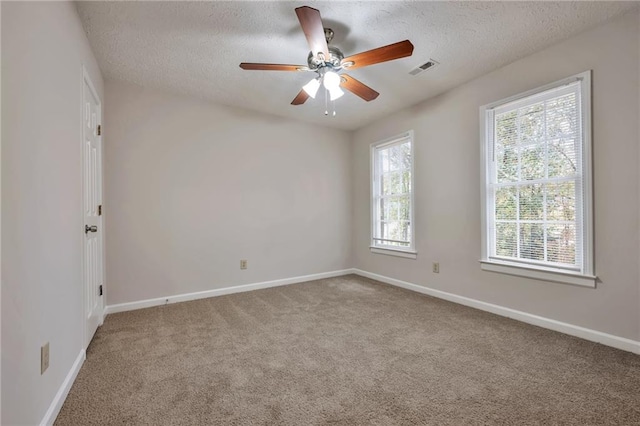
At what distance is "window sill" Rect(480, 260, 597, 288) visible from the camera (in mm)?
2336

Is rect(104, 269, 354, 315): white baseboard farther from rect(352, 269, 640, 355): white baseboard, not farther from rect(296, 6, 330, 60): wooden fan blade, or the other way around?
rect(296, 6, 330, 60): wooden fan blade

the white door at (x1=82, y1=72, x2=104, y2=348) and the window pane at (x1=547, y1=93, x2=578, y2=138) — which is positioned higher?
the window pane at (x1=547, y1=93, x2=578, y2=138)

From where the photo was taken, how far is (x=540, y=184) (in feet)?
8.70

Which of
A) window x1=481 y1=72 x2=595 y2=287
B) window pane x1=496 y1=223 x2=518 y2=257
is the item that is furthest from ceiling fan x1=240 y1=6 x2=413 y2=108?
window pane x1=496 y1=223 x2=518 y2=257

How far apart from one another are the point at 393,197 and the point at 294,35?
2.55 m

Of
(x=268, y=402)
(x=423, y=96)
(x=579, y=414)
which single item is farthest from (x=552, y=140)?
(x=268, y=402)

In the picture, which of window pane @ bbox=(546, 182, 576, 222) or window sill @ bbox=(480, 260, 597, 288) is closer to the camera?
window sill @ bbox=(480, 260, 597, 288)

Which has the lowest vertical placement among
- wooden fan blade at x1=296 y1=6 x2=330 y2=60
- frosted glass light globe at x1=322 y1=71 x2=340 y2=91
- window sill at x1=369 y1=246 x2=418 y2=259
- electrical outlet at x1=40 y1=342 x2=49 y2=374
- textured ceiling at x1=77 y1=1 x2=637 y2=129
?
electrical outlet at x1=40 y1=342 x2=49 y2=374

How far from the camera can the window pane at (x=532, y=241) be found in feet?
8.75

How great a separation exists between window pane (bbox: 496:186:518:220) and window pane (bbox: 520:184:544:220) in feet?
0.20

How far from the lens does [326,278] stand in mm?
4539

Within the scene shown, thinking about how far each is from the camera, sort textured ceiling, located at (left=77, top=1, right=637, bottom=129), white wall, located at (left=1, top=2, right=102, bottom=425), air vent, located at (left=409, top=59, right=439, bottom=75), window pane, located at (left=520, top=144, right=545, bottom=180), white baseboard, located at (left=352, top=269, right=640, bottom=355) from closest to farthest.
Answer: white wall, located at (left=1, top=2, right=102, bottom=425)
textured ceiling, located at (left=77, top=1, right=637, bottom=129)
white baseboard, located at (left=352, top=269, right=640, bottom=355)
window pane, located at (left=520, top=144, right=545, bottom=180)
air vent, located at (left=409, top=59, right=439, bottom=75)

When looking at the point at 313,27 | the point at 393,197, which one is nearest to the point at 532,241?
the point at 393,197

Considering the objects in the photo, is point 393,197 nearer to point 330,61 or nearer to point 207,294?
point 330,61
